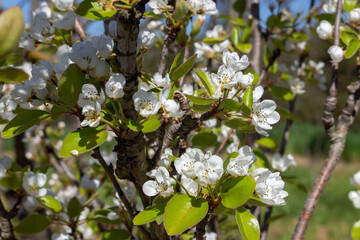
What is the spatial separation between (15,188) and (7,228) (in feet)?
0.49

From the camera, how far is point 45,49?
131 cm

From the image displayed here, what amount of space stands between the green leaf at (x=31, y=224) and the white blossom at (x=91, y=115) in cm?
61

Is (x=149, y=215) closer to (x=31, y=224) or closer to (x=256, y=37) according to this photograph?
(x=31, y=224)

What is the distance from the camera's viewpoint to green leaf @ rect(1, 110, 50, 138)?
825 millimetres

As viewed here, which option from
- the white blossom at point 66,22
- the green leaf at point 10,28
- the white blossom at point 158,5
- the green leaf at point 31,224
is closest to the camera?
the green leaf at point 10,28

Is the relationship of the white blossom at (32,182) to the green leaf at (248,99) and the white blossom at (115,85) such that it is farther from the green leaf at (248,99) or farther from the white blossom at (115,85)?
the green leaf at (248,99)

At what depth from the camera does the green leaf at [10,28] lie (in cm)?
46

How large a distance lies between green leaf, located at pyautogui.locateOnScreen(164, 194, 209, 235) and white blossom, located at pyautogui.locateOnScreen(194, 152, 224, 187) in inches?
1.8

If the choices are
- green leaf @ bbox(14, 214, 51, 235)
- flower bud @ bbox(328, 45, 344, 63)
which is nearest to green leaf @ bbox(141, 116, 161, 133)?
green leaf @ bbox(14, 214, 51, 235)

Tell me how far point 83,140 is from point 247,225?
1.30 feet

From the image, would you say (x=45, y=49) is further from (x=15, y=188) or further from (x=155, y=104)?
(x=155, y=104)

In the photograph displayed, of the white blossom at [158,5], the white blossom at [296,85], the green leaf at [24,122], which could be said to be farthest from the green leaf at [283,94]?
the green leaf at [24,122]

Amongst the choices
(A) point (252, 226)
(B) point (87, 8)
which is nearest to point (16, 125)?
(B) point (87, 8)

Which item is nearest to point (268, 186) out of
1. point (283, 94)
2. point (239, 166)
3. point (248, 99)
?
point (239, 166)
